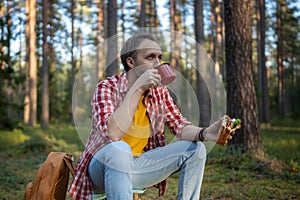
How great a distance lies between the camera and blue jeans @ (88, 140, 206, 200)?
101 inches

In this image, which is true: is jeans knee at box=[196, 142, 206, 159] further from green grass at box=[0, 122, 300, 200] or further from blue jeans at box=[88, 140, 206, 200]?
green grass at box=[0, 122, 300, 200]

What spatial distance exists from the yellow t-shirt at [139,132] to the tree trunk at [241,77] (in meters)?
4.17

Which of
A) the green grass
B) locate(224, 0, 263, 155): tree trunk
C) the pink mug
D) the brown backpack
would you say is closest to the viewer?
the pink mug

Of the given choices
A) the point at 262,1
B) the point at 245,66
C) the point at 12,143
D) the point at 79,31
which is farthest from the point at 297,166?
the point at 79,31

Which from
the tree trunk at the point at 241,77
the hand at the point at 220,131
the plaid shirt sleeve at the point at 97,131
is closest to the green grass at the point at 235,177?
the tree trunk at the point at 241,77

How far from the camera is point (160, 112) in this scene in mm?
2953

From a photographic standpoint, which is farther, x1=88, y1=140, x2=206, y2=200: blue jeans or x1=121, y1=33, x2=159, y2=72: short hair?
x1=121, y1=33, x2=159, y2=72: short hair

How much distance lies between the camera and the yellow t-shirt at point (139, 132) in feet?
9.11

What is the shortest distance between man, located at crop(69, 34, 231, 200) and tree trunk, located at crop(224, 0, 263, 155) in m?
4.02

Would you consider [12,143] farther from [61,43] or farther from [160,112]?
[61,43]

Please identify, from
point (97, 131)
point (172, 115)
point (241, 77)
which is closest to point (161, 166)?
point (172, 115)

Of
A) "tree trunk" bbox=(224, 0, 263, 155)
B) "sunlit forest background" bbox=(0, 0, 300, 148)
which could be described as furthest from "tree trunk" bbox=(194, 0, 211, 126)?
"tree trunk" bbox=(224, 0, 263, 155)

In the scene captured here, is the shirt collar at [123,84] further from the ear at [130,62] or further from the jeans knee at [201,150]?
the jeans knee at [201,150]

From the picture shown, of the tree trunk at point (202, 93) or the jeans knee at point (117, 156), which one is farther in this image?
the tree trunk at point (202, 93)
